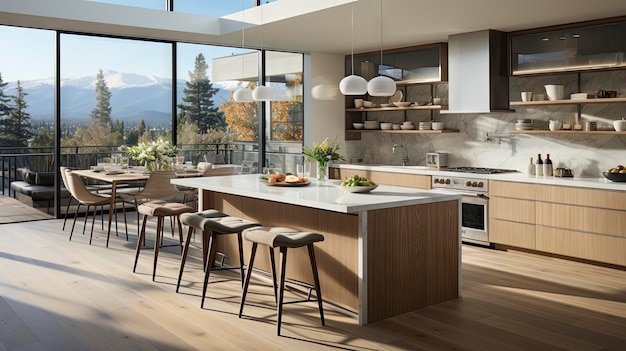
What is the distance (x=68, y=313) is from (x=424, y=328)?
2377 mm

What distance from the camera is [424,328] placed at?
3791 mm

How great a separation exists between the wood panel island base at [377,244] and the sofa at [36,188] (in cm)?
418

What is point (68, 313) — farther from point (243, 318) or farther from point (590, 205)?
point (590, 205)

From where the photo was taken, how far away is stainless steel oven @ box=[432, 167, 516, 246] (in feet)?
21.0

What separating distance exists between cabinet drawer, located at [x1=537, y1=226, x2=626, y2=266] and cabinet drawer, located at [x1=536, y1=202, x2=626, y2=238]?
2.2 inches

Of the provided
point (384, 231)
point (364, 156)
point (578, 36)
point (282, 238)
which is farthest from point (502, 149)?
point (282, 238)

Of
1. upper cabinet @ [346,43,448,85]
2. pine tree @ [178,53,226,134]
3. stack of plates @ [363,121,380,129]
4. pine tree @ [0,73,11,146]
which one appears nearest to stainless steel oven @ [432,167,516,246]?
upper cabinet @ [346,43,448,85]

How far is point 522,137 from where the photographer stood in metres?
6.88

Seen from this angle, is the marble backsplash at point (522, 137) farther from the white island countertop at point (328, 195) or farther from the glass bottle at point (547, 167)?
the white island countertop at point (328, 195)

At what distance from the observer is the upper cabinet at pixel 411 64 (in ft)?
24.1

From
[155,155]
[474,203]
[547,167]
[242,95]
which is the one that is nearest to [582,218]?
[547,167]

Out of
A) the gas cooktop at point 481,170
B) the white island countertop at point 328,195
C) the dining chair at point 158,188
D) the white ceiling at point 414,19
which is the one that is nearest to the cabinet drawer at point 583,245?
the gas cooktop at point 481,170

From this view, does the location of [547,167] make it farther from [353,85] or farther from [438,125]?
[353,85]

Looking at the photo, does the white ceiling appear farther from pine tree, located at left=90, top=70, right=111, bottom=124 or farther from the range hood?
pine tree, located at left=90, top=70, right=111, bottom=124
